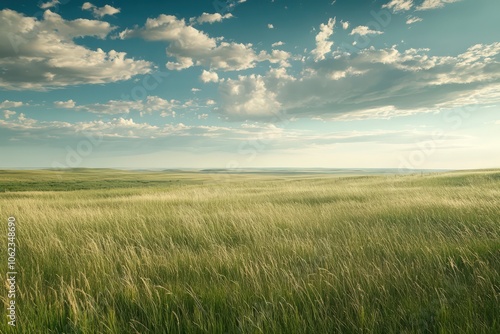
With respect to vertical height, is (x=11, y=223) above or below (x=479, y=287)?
above

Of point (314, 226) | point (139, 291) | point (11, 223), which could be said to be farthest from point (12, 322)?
point (314, 226)

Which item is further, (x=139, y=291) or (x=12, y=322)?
(x=139, y=291)

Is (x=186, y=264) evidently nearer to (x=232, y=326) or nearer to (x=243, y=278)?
(x=243, y=278)

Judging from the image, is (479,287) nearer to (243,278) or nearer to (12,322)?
(243,278)

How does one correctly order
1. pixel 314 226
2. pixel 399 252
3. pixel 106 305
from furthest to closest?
pixel 314 226
pixel 399 252
pixel 106 305

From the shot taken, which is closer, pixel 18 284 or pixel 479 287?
pixel 479 287

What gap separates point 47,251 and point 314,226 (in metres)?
5.97

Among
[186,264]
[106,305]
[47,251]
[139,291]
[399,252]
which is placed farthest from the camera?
[47,251]

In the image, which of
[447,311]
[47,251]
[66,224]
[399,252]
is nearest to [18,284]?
[47,251]

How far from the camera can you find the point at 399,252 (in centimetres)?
507

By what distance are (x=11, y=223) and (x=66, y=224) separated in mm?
3066

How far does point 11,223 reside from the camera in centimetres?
548

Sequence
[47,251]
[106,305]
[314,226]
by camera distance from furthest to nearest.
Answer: [314,226], [47,251], [106,305]

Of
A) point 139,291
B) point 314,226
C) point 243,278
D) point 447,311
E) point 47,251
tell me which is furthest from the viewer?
point 314,226
